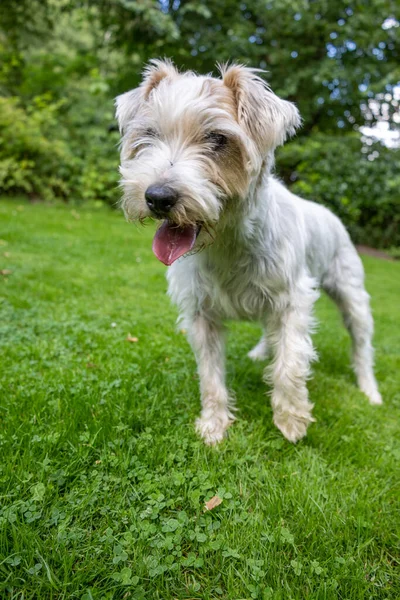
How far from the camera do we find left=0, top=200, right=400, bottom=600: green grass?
1.91 metres

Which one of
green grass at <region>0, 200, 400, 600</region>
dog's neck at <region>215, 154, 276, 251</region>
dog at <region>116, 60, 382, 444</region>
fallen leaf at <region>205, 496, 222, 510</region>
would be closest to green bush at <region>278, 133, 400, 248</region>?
green grass at <region>0, 200, 400, 600</region>

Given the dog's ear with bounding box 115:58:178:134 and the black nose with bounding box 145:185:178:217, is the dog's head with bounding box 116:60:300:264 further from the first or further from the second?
the dog's ear with bounding box 115:58:178:134

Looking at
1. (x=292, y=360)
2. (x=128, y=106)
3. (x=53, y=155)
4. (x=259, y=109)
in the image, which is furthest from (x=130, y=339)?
(x=53, y=155)

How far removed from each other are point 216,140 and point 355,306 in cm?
268

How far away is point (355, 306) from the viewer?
453cm

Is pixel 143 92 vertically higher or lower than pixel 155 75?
lower

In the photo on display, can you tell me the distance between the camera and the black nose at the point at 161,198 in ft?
7.59

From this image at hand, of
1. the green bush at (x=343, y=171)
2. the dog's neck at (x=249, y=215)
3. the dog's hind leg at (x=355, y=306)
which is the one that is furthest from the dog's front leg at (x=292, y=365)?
the green bush at (x=343, y=171)

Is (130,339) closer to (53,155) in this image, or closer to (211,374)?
(211,374)

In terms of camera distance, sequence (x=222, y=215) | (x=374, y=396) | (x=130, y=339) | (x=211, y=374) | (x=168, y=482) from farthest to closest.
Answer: (x=130, y=339), (x=374, y=396), (x=211, y=374), (x=222, y=215), (x=168, y=482)

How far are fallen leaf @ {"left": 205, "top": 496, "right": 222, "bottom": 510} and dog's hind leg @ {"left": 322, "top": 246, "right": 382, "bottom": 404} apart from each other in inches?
104

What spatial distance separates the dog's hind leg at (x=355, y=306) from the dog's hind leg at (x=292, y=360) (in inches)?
56.0

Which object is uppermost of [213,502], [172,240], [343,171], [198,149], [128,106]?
[128,106]

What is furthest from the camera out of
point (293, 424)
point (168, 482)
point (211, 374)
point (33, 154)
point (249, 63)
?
point (249, 63)
